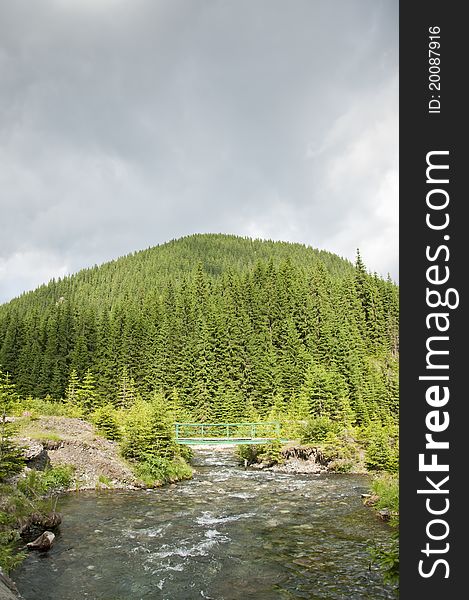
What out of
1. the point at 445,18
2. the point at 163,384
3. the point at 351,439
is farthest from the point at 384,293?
the point at 445,18

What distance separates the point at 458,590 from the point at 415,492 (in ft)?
4.26

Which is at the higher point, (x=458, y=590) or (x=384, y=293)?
(x=384, y=293)

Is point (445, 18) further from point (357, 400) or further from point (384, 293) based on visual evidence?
point (384, 293)

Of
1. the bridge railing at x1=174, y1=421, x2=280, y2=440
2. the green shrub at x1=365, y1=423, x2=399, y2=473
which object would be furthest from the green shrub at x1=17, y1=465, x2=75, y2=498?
the green shrub at x1=365, y1=423, x2=399, y2=473

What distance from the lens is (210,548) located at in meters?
15.1

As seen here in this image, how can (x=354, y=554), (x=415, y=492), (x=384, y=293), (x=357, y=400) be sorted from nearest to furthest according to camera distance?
(x=415, y=492) → (x=354, y=554) → (x=357, y=400) → (x=384, y=293)

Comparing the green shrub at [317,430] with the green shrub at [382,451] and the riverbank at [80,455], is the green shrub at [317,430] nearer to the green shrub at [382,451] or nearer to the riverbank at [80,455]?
the green shrub at [382,451]

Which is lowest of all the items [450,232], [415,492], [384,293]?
[415,492]

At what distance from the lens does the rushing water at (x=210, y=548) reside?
1160 centimetres

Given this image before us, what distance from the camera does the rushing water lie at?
38.1 feet

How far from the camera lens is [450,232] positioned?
680 cm

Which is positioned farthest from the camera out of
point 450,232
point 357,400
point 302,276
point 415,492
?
point 302,276

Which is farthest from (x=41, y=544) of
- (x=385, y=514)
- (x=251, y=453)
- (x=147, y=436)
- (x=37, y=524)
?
(x=251, y=453)

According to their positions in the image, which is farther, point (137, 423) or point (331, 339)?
point (331, 339)
